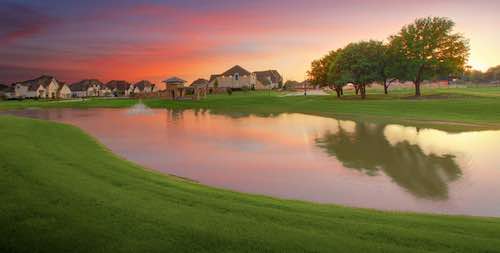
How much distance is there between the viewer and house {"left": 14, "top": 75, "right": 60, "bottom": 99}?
12646 centimetres

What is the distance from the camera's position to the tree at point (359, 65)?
223ft

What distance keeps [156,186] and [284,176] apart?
6.08m

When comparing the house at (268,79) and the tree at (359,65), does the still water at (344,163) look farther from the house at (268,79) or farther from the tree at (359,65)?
the house at (268,79)

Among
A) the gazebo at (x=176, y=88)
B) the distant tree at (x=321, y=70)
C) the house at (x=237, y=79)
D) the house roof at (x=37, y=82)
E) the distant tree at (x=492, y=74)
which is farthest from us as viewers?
the distant tree at (x=492, y=74)

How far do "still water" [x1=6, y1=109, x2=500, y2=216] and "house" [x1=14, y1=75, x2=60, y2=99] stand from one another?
117394mm

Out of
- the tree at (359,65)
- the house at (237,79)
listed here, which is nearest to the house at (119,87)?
the house at (237,79)

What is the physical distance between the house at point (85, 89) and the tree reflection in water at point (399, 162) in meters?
149

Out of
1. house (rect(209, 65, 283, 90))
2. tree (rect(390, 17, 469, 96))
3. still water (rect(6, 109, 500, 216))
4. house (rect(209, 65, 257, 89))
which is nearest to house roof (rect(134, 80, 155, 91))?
house (rect(209, 65, 283, 90))

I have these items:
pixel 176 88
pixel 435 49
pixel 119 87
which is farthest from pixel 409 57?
pixel 119 87

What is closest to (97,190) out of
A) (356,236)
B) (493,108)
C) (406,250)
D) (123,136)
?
(356,236)

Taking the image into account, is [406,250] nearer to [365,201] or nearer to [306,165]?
[365,201]

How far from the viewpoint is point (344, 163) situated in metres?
17.1

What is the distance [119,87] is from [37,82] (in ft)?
144

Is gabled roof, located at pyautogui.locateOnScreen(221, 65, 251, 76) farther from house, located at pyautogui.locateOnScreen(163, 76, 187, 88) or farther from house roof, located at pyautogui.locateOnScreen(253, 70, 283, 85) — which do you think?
house, located at pyautogui.locateOnScreen(163, 76, 187, 88)
